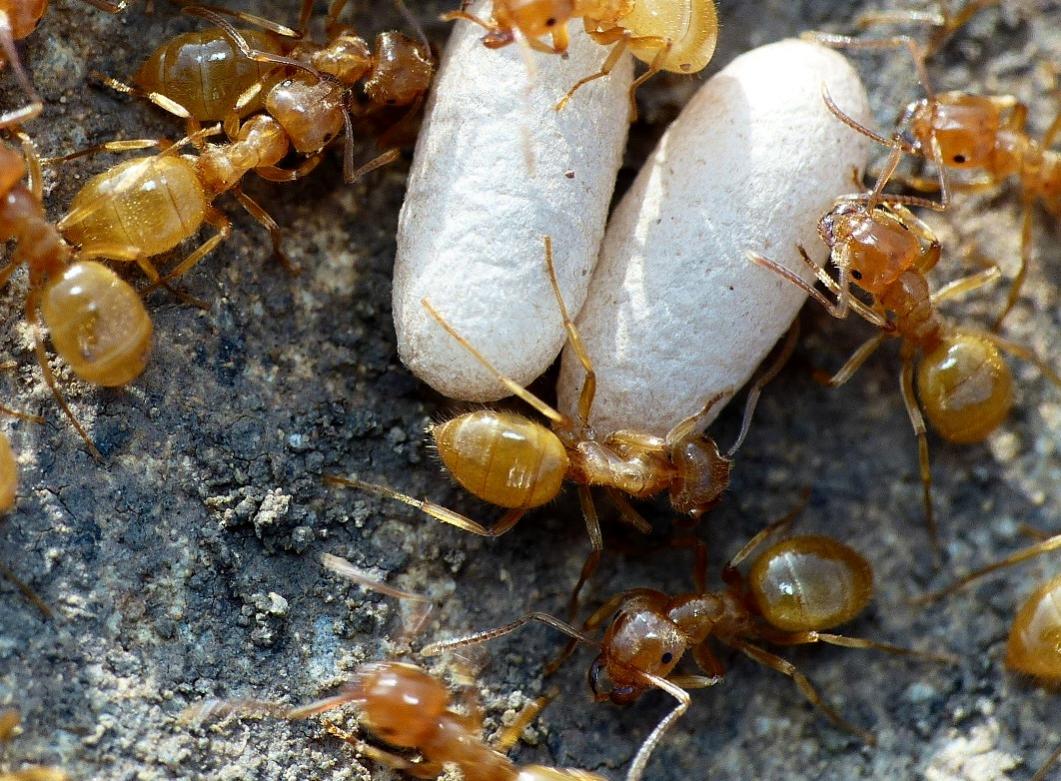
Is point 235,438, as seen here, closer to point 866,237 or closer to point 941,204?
point 866,237

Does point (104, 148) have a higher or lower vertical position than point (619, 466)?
higher

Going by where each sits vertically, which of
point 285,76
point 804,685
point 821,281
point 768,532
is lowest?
point 804,685

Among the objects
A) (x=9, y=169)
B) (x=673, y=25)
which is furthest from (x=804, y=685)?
(x=9, y=169)

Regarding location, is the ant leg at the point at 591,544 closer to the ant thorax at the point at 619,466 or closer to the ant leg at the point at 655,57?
the ant thorax at the point at 619,466

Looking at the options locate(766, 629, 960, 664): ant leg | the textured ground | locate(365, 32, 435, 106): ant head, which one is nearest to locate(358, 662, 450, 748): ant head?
the textured ground

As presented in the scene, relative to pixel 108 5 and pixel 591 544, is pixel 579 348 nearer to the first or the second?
pixel 591 544

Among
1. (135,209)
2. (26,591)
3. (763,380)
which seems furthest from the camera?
(763,380)

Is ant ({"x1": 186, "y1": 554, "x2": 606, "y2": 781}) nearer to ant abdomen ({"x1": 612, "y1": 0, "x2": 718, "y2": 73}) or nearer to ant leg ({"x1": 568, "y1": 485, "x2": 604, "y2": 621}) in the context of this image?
ant leg ({"x1": 568, "y1": 485, "x2": 604, "y2": 621})
